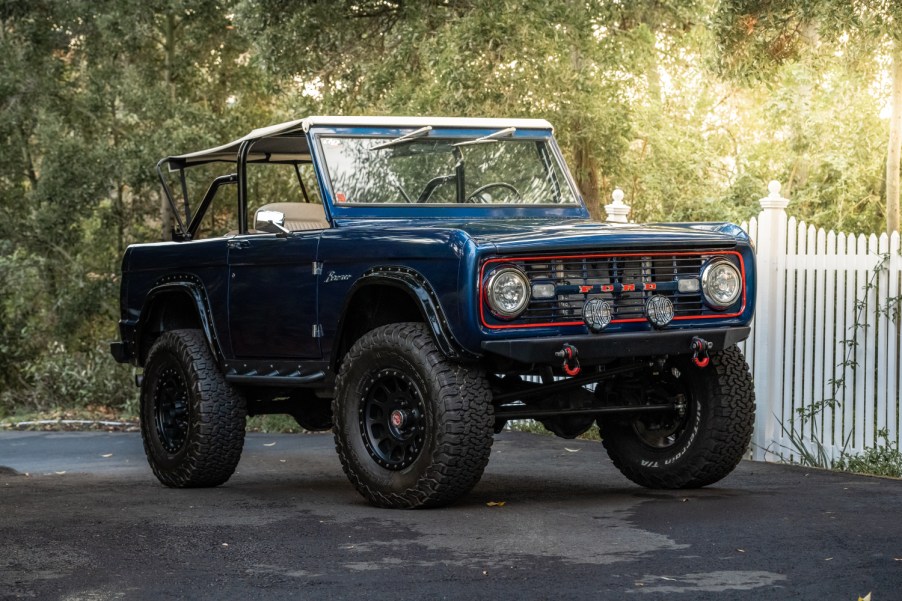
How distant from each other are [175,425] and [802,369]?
4.68m

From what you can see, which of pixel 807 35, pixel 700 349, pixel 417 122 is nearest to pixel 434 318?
pixel 700 349

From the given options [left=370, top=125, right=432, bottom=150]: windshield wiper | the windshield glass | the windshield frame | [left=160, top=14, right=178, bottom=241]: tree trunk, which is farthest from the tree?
[left=160, top=14, right=178, bottom=241]: tree trunk

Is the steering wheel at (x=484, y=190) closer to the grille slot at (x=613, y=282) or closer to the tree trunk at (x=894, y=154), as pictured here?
the grille slot at (x=613, y=282)

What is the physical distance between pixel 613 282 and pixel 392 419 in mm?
1402

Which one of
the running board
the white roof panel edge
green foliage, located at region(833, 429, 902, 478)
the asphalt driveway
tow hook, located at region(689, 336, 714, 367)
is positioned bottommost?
green foliage, located at region(833, 429, 902, 478)

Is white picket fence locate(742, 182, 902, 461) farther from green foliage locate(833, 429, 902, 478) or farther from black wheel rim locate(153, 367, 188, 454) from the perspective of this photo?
black wheel rim locate(153, 367, 188, 454)

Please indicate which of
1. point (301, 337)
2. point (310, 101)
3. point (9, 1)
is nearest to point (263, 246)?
point (301, 337)

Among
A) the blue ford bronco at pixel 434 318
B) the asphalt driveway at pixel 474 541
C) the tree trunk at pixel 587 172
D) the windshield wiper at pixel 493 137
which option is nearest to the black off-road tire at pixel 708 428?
the blue ford bronco at pixel 434 318

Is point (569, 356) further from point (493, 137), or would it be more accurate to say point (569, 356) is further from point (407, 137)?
point (493, 137)

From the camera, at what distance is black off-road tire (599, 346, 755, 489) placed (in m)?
8.02

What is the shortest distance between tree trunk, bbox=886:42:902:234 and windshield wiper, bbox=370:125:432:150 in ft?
30.8

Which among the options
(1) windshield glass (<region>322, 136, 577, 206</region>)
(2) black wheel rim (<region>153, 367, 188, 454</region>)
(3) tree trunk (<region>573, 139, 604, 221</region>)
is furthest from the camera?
(3) tree trunk (<region>573, 139, 604, 221</region>)

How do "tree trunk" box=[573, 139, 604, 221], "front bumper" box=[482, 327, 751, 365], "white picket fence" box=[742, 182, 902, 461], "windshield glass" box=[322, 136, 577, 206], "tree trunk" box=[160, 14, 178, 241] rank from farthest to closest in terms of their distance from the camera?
1. "tree trunk" box=[160, 14, 178, 241]
2. "tree trunk" box=[573, 139, 604, 221]
3. "white picket fence" box=[742, 182, 902, 461]
4. "windshield glass" box=[322, 136, 577, 206]
5. "front bumper" box=[482, 327, 751, 365]

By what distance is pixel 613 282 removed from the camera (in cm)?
743
